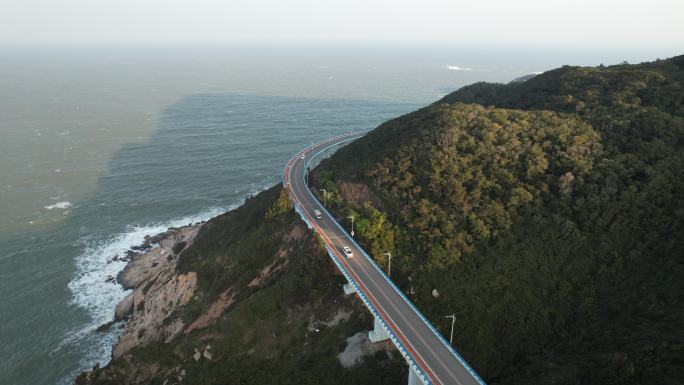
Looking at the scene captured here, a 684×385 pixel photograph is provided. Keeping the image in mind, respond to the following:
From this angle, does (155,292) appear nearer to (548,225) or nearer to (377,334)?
(377,334)

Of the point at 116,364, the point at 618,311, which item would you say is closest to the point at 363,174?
the point at 618,311

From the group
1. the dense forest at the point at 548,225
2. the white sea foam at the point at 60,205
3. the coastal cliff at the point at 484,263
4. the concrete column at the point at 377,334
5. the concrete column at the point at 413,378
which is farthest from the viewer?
the white sea foam at the point at 60,205

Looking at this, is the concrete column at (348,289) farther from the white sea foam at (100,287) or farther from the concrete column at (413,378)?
the white sea foam at (100,287)

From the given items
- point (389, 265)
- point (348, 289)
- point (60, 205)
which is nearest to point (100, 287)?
point (60, 205)

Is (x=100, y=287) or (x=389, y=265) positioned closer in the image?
(x=389, y=265)

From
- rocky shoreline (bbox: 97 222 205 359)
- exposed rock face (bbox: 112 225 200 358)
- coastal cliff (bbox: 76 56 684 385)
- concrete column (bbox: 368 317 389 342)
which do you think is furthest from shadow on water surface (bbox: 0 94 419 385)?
concrete column (bbox: 368 317 389 342)

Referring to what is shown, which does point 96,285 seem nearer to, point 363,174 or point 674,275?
point 363,174

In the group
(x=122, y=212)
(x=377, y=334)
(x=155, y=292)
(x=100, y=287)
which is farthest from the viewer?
(x=122, y=212)

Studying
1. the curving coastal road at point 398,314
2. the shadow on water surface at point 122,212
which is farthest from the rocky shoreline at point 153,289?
the curving coastal road at point 398,314
